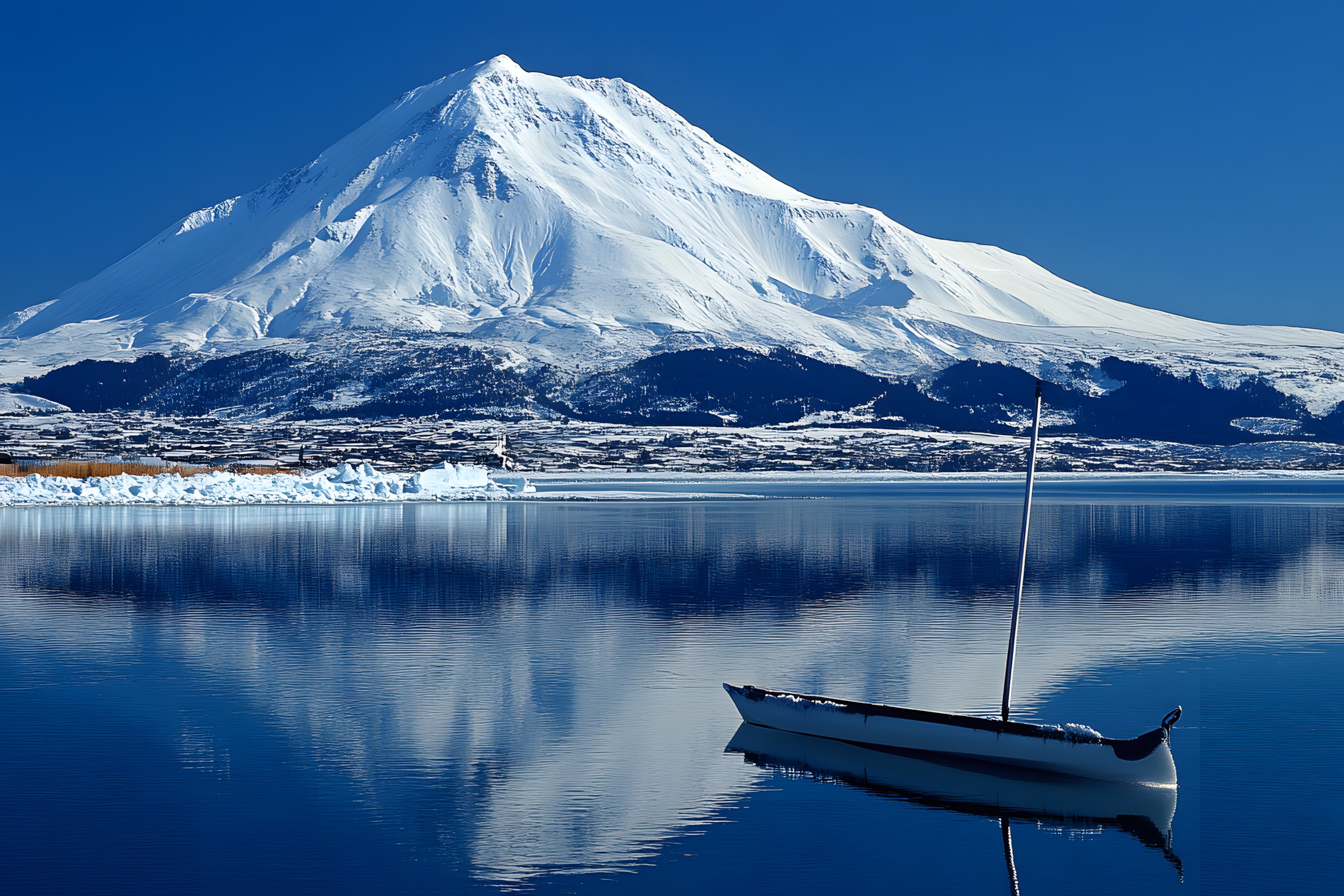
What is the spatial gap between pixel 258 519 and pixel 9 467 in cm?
5435

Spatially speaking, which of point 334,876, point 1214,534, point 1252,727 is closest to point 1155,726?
point 1252,727

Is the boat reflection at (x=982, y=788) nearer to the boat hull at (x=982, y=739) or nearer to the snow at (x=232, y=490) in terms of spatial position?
the boat hull at (x=982, y=739)

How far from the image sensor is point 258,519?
8212 centimetres

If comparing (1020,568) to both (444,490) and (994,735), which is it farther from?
(444,490)

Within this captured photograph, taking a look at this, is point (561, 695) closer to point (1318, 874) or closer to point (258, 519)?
point (1318, 874)

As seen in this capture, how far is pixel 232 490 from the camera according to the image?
105 meters

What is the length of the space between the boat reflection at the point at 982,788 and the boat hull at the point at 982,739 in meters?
0.16

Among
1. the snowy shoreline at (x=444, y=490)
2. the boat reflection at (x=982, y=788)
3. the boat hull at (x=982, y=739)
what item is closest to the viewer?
the boat reflection at (x=982, y=788)

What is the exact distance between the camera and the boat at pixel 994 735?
1972 cm

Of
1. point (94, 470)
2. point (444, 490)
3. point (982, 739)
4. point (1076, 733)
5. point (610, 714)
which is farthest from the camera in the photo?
point (444, 490)

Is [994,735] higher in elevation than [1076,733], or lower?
lower

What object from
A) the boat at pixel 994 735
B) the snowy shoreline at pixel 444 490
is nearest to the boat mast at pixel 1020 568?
the boat at pixel 994 735

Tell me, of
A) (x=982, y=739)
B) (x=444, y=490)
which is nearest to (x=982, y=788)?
(x=982, y=739)

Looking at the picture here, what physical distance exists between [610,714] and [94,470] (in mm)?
106551
